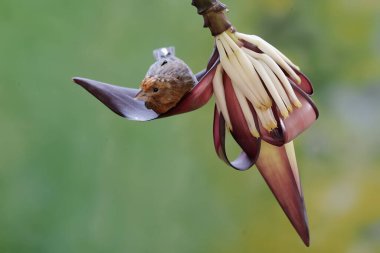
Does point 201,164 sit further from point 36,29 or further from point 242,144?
point 242,144

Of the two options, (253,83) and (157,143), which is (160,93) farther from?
(157,143)

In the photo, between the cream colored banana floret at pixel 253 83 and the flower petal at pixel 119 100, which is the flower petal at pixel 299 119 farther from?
the flower petal at pixel 119 100

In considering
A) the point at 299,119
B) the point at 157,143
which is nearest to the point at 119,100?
the point at 299,119

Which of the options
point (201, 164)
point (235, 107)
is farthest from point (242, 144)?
point (201, 164)

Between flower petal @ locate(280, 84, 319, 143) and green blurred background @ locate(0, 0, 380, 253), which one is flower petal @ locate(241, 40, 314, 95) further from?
green blurred background @ locate(0, 0, 380, 253)

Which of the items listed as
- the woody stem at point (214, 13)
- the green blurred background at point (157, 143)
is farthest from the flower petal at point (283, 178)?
the green blurred background at point (157, 143)

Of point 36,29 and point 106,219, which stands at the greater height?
point 36,29
